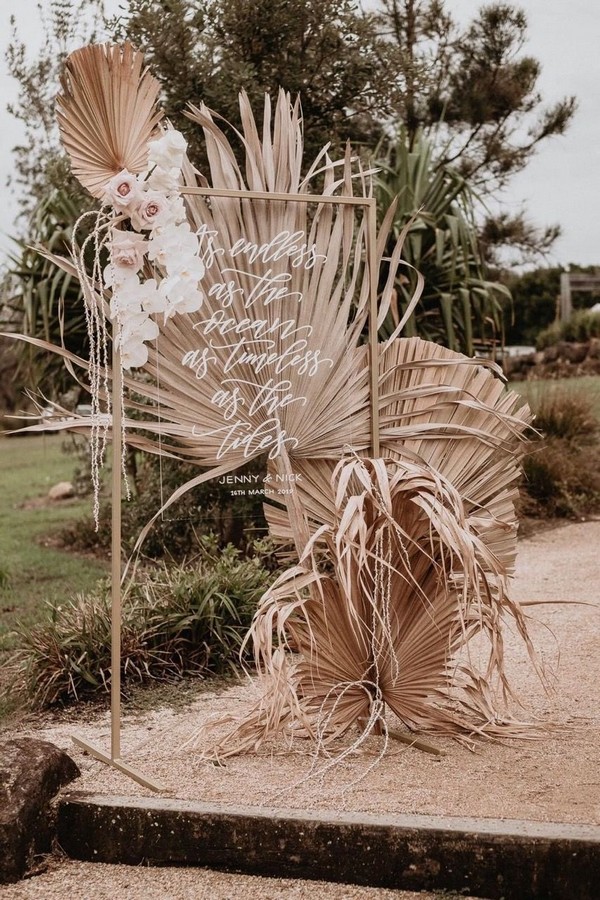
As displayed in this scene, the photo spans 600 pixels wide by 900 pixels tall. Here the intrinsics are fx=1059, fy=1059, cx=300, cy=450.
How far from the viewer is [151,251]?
3357 millimetres

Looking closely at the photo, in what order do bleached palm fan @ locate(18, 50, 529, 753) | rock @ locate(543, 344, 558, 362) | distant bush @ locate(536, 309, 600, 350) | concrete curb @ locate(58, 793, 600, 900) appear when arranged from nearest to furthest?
concrete curb @ locate(58, 793, 600, 900) → bleached palm fan @ locate(18, 50, 529, 753) → rock @ locate(543, 344, 558, 362) → distant bush @ locate(536, 309, 600, 350)

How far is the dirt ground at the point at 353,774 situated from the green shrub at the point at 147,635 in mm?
260

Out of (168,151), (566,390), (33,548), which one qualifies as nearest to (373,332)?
(168,151)

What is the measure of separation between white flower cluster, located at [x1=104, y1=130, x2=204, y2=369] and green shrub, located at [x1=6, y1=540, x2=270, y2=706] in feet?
4.93

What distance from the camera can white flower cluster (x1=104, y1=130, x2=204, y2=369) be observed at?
329cm

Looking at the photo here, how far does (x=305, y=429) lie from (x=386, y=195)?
4.30 metres

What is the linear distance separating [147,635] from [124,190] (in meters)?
2.04

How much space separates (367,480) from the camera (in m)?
3.28

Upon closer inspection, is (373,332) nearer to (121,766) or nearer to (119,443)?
(119,443)

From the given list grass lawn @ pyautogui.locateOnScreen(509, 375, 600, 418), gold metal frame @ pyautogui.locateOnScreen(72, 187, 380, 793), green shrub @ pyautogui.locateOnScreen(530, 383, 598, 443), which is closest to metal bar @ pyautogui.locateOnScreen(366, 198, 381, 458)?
gold metal frame @ pyautogui.locateOnScreen(72, 187, 380, 793)

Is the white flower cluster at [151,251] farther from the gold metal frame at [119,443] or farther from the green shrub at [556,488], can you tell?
the green shrub at [556,488]

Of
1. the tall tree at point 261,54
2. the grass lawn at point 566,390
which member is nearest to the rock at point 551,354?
the grass lawn at point 566,390

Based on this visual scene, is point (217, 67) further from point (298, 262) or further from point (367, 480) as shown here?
point (367, 480)

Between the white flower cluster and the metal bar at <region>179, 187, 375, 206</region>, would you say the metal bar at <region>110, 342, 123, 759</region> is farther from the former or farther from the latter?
the metal bar at <region>179, 187, 375, 206</region>
